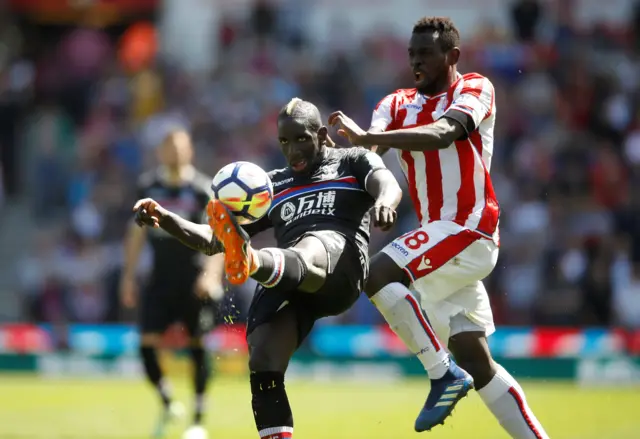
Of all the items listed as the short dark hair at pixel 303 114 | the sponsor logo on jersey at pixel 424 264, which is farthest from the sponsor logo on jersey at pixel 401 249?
the short dark hair at pixel 303 114

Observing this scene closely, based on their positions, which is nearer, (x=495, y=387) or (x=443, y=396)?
(x=443, y=396)

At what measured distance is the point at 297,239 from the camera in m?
6.79

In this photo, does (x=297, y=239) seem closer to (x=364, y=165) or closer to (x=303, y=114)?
(x=364, y=165)

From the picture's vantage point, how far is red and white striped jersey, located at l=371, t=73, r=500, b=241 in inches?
273

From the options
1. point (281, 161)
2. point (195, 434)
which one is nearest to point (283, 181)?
point (195, 434)

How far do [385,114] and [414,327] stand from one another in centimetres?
142

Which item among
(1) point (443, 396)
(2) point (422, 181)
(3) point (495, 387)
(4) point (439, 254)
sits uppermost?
(2) point (422, 181)

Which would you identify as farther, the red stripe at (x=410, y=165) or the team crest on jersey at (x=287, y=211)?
the red stripe at (x=410, y=165)

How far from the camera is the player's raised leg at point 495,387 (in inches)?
273

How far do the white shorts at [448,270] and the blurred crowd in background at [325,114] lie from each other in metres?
8.67

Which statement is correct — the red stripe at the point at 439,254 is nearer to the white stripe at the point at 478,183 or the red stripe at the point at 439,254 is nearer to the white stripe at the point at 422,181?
the white stripe at the point at 478,183

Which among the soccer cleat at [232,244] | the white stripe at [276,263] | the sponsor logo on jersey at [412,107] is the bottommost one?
the white stripe at [276,263]

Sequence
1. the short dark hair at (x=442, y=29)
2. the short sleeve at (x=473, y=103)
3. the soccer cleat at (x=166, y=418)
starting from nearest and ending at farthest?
the short sleeve at (x=473, y=103) < the short dark hair at (x=442, y=29) < the soccer cleat at (x=166, y=418)

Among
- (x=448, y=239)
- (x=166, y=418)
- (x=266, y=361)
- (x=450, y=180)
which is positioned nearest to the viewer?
(x=266, y=361)
